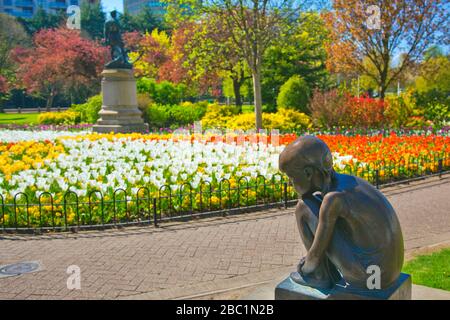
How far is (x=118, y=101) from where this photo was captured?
71.4 ft

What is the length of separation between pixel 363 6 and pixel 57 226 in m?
21.0

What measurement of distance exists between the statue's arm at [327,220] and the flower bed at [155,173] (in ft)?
17.3

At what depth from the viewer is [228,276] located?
5.75 metres

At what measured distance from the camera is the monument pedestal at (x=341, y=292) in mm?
3412

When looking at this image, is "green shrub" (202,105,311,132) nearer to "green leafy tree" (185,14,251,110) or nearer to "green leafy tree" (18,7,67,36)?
"green leafy tree" (185,14,251,110)

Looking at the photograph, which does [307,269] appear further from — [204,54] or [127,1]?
[127,1]

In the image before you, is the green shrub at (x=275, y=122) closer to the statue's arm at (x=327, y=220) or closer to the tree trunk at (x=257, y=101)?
the tree trunk at (x=257, y=101)

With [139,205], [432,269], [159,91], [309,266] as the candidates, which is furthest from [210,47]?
[309,266]

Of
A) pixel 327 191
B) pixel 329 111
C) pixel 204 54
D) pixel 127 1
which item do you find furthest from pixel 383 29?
pixel 127 1

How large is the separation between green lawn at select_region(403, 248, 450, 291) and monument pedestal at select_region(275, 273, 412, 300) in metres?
1.78

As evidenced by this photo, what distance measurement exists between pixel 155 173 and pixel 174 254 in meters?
3.87

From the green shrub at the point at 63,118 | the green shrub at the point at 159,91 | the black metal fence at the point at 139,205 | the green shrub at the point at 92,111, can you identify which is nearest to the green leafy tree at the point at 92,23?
the green shrub at the point at 159,91

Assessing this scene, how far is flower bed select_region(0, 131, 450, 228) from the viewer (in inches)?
329

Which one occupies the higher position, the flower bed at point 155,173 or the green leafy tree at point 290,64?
the green leafy tree at point 290,64
